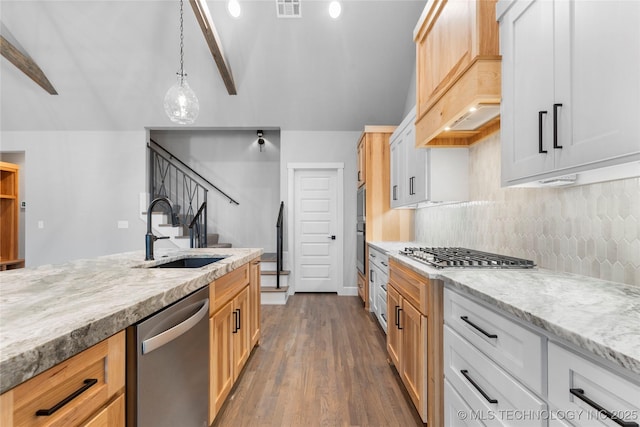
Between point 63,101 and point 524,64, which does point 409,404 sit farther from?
point 63,101

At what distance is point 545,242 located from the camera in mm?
1724

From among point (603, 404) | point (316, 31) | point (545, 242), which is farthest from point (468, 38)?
point (316, 31)

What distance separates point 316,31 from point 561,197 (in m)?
3.72

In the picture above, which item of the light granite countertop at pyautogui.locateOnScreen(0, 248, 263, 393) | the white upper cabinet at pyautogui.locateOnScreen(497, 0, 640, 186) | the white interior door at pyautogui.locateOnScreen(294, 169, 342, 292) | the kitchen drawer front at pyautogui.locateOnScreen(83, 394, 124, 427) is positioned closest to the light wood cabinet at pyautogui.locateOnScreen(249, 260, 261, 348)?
the light granite countertop at pyautogui.locateOnScreen(0, 248, 263, 393)

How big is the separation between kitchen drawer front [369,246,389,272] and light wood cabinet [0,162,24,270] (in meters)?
6.07

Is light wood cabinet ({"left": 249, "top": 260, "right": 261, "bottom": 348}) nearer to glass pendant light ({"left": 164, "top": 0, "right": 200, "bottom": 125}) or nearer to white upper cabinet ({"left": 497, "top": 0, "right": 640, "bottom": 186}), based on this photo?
glass pendant light ({"left": 164, "top": 0, "right": 200, "bottom": 125})

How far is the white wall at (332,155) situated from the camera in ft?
17.1

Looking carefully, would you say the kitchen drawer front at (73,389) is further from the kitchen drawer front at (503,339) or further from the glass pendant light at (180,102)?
the glass pendant light at (180,102)

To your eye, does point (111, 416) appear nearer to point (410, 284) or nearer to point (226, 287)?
point (226, 287)

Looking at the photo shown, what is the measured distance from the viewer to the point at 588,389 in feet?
2.48

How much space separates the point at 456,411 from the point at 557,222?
42.1 inches

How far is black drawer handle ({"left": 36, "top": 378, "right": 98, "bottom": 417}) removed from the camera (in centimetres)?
69

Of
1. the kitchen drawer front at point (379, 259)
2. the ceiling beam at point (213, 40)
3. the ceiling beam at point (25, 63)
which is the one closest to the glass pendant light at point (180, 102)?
the ceiling beam at point (213, 40)

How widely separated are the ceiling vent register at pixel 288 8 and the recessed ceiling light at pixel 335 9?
1.32 ft
